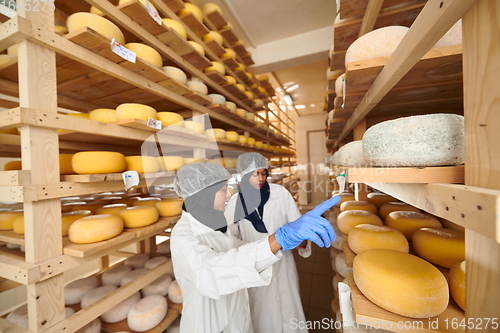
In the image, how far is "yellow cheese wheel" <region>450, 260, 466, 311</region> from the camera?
25.1 inches

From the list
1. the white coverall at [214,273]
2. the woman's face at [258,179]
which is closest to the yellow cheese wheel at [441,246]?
the white coverall at [214,273]

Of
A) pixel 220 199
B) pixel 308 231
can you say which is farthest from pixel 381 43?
pixel 220 199

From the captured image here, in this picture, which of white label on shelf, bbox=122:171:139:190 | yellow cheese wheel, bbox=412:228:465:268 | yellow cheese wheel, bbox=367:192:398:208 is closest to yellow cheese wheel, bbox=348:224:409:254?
yellow cheese wheel, bbox=412:228:465:268

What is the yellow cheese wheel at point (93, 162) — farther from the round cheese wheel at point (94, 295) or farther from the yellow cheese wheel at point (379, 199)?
the yellow cheese wheel at point (379, 199)

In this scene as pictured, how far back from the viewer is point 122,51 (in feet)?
3.96

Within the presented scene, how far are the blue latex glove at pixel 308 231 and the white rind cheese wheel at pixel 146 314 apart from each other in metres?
1.18

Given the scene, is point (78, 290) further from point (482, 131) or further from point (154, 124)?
point (482, 131)

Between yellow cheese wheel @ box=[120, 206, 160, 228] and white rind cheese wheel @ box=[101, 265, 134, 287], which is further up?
yellow cheese wheel @ box=[120, 206, 160, 228]

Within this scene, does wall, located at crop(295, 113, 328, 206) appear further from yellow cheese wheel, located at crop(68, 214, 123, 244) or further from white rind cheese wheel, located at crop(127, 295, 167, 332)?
yellow cheese wheel, located at crop(68, 214, 123, 244)

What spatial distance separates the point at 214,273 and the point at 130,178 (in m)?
0.80

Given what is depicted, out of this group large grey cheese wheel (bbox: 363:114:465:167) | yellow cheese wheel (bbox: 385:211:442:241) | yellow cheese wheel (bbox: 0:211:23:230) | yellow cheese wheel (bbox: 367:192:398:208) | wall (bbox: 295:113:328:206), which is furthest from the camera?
wall (bbox: 295:113:328:206)

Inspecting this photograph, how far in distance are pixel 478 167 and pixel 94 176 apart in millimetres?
1477

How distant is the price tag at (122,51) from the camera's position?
1159 millimetres

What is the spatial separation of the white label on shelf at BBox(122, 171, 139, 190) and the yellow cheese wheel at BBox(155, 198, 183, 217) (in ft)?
1.46
